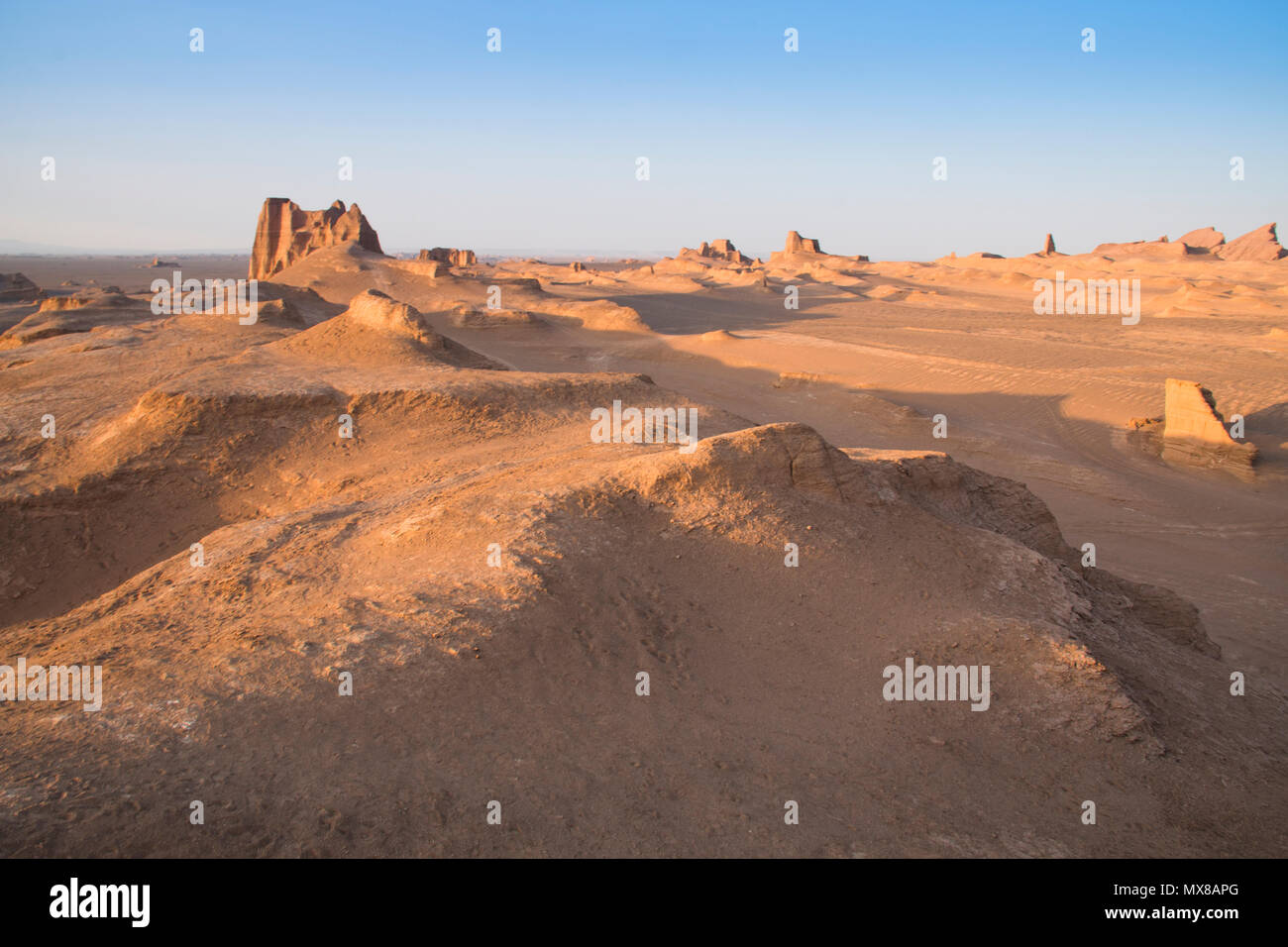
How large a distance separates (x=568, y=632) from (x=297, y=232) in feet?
134

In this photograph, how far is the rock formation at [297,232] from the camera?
38.2 meters

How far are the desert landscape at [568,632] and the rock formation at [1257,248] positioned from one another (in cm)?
6269

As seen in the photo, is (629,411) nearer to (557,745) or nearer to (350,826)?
(557,745)

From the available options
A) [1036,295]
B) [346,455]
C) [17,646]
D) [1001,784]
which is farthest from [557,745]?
[1036,295]

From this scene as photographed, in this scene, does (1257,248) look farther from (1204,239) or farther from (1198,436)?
(1198,436)

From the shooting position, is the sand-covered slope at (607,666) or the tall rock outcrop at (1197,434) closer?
the sand-covered slope at (607,666)

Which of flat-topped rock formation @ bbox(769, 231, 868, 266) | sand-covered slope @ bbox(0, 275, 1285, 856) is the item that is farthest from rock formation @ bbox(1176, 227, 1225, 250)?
sand-covered slope @ bbox(0, 275, 1285, 856)

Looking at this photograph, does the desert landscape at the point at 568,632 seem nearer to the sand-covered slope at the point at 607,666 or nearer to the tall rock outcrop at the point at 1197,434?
the sand-covered slope at the point at 607,666

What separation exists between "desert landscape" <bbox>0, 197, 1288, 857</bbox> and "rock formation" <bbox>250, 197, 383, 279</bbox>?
2865 centimetres

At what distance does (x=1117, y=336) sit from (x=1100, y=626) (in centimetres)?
2929

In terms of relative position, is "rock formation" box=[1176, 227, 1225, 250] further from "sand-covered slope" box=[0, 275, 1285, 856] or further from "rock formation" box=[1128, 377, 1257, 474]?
"sand-covered slope" box=[0, 275, 1285, 856]

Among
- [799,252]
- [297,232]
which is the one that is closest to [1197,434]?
[297,232]

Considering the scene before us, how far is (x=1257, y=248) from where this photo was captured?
2352 inches

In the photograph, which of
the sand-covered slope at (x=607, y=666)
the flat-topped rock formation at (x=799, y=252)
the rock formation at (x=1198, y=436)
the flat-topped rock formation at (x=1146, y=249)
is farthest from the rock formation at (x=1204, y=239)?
the sand-covered slope at (x=607, y=666)
